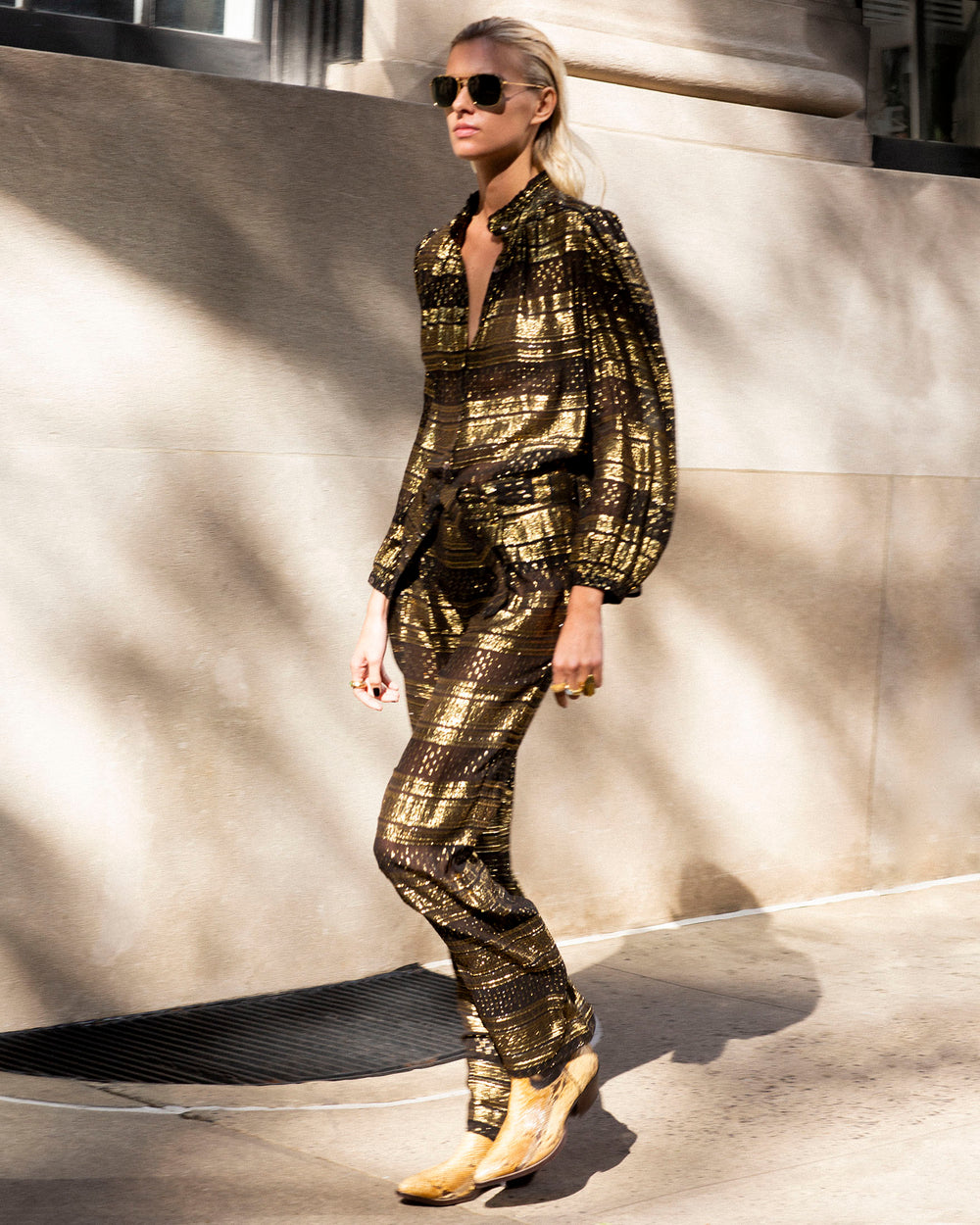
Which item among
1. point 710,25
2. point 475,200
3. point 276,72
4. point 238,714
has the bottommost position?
point 238,714

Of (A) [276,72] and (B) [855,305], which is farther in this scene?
(B) [855,305]

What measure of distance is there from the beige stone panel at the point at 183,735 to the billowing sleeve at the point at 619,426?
166 centimetres

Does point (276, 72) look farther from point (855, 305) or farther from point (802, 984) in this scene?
point (802, 984)

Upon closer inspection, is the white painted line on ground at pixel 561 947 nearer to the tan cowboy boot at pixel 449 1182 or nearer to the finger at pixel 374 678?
the tan cowboy boot at pixel 449 1182

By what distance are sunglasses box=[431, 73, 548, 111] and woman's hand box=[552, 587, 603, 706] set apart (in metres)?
0.93

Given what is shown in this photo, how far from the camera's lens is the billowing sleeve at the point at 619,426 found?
10.7 ft

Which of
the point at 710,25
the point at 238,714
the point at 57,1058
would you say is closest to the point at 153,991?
the point at 57,1058

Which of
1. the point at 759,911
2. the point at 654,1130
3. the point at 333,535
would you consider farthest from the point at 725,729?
the point at 654,1130

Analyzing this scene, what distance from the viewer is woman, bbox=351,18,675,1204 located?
10.8 ft

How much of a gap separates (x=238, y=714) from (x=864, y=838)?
8.92ft

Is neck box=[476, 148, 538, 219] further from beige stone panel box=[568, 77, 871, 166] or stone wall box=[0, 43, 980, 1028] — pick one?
beige stone panel box=[568, 77, 871, 166]

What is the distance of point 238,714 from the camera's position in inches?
191

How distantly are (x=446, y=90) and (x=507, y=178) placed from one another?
0.22m

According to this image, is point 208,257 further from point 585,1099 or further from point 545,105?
point 585,1099
